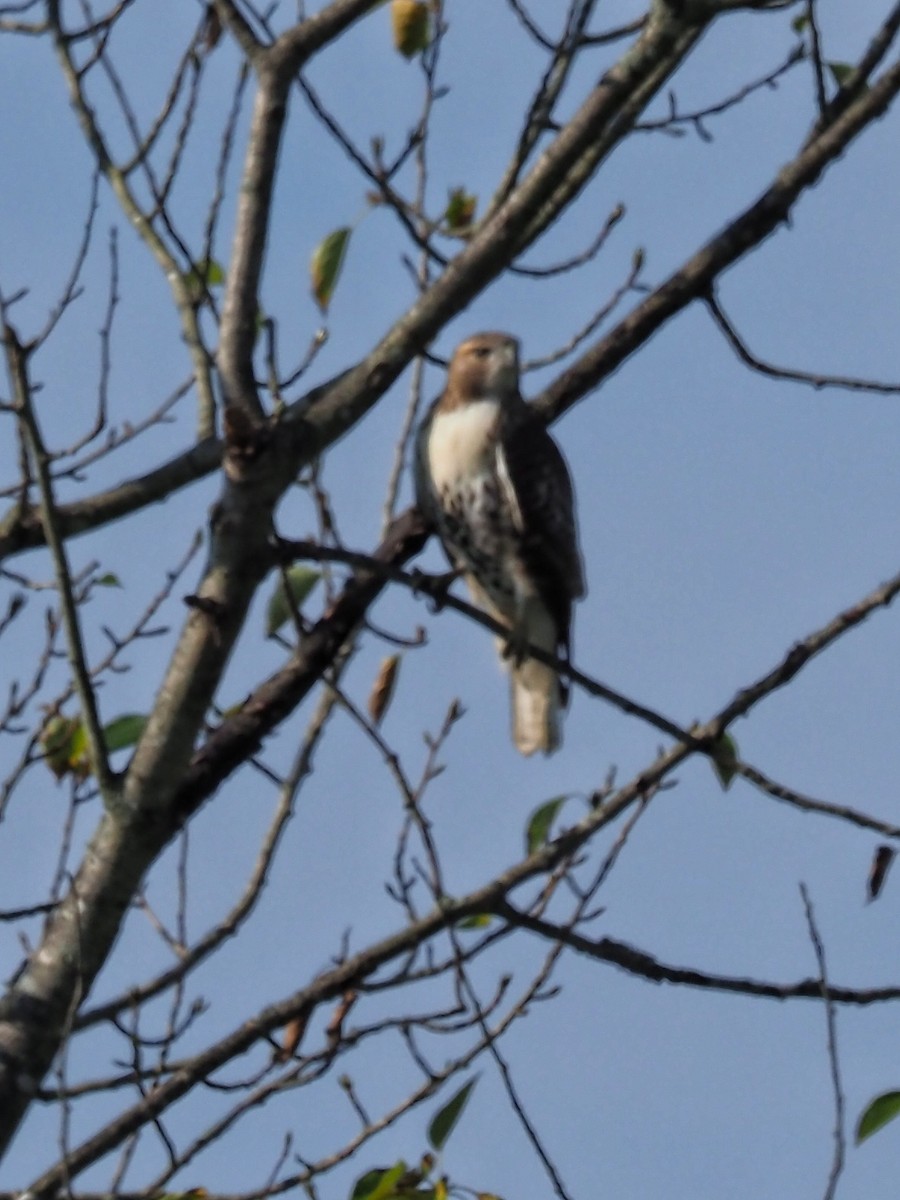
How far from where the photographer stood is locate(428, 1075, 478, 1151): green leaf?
3.24 meters

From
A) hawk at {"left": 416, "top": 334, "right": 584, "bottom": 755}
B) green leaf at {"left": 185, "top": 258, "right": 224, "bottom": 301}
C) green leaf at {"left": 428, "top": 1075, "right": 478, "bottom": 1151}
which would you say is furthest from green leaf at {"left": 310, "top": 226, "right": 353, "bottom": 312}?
green leaf at {"left": 428, "top": 1075, "right": 478, "bottom": 1151}

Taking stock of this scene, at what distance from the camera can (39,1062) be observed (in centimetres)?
288

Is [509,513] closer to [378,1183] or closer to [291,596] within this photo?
[291,596]

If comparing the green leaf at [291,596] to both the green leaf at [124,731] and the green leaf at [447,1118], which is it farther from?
the green leaf at [447,1118]

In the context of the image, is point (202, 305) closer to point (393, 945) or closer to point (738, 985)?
point (393, 945)

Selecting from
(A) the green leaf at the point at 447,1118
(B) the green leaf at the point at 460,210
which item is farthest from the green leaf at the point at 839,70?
(A) the green leaf at the point at 447,1118

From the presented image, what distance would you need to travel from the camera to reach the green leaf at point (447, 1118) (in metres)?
3.24

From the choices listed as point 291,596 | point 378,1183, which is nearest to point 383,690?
point 291,596

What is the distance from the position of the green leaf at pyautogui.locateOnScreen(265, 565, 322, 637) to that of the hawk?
3.25 feet

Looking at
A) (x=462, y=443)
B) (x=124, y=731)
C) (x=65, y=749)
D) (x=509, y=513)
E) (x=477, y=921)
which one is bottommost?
(x=477, y=921)

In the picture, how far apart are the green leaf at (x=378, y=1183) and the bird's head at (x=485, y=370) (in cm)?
259

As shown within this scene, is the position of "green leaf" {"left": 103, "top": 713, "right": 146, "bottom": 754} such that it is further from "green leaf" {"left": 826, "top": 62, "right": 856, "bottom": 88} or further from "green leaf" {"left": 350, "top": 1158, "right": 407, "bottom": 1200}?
"green leaf" {"left": 826, "top": 62, "right": 856, "bottom": 88}

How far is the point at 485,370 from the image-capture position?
17.1 ft

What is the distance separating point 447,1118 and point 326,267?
70.2 inches
